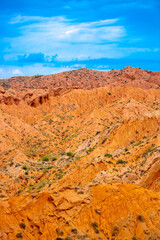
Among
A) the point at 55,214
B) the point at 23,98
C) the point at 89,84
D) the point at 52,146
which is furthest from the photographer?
the point at 89,84

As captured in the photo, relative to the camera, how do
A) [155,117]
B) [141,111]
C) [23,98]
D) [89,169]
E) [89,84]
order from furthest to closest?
[89,84], [23,98], [141,111], [155,117], [89,169]

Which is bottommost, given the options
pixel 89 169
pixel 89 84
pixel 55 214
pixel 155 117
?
pixel 55 214

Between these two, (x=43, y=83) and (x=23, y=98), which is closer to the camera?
(x=23, y=98)

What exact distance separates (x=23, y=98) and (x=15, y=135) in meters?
28.2

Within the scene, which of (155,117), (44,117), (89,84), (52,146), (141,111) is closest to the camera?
(155,117)

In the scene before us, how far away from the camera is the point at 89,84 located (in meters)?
126

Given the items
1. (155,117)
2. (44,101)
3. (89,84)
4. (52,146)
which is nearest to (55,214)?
(155,117)

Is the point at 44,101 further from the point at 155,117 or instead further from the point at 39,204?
the point at 39,204

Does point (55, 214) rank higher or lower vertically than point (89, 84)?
lower

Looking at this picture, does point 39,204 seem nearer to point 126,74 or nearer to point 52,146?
point 52,146

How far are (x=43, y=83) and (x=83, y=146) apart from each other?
87422 millimetres

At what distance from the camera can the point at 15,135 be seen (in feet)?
192

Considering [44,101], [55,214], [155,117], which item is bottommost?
[55,214]

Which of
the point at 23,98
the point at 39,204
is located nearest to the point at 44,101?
the point at 23,98
